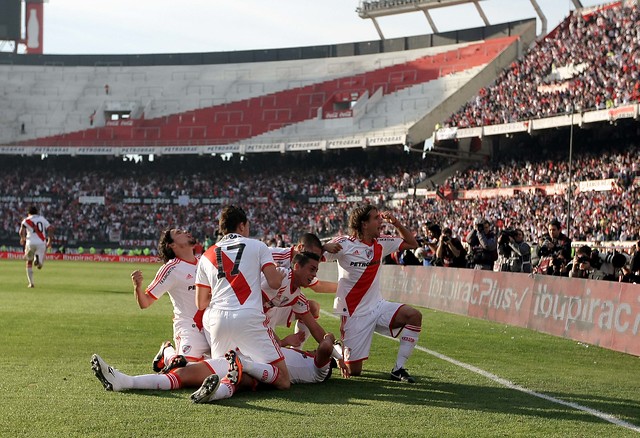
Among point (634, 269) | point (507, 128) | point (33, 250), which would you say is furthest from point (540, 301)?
point (507, 128)

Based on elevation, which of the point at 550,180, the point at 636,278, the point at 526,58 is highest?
the point at 526,58

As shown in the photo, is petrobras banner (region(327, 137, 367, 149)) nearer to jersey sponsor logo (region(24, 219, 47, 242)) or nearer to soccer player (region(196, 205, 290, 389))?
jersey sponsor logo (region(24, 219, 47, 242))

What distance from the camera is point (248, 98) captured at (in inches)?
2699

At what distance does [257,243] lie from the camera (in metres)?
8.34

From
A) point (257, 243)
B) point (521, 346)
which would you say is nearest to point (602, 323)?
point (521, 346)

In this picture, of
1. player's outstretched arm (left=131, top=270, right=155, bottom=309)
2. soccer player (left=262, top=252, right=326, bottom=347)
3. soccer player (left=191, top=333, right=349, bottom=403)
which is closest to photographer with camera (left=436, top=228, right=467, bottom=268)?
soccer player (left=191, top=333, right=349, bottom=403)

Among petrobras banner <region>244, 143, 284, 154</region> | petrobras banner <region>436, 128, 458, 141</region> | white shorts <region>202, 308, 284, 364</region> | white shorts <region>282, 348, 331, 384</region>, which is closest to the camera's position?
white shorts <region>202, 308, 284, 364</region>

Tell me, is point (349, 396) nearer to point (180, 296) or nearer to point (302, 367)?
point (302, 367)

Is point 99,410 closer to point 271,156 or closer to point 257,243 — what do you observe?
point 257,243

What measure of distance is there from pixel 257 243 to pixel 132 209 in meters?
59.3

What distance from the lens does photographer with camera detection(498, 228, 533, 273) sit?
1791cm

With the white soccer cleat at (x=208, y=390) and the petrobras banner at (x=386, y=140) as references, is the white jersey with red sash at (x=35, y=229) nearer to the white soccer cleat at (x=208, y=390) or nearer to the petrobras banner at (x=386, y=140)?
the white soccer cleat at (x=208, y=390)

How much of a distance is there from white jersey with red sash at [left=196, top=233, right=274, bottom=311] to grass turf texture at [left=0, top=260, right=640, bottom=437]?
813 mm

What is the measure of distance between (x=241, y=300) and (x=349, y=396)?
4.16 ft
